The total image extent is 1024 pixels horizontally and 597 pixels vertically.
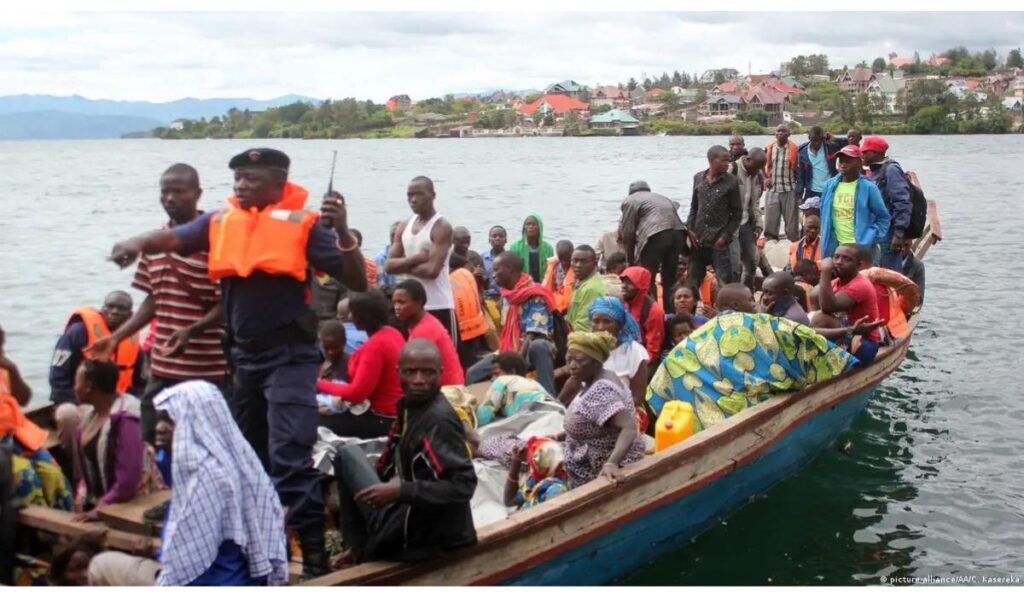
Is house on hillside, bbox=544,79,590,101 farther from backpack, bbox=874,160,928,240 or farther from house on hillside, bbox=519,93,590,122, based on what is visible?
backpack, bbox=874,160,928,240

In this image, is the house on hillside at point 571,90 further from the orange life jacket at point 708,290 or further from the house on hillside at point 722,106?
the orange life jacket at point 708,290

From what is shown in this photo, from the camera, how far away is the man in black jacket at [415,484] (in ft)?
13.2

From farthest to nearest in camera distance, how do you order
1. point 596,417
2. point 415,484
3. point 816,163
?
point 816,163, point 596,417, point 415,484

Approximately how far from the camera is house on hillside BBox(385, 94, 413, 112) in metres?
72.2

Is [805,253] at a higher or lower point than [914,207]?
lower

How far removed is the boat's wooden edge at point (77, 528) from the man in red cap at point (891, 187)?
22.6 ft

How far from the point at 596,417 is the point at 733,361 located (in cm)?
183

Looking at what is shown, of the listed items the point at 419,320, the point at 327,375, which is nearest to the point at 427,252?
the point at 419,320

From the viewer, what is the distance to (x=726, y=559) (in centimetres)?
669

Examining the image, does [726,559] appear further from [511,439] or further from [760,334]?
[511,439]

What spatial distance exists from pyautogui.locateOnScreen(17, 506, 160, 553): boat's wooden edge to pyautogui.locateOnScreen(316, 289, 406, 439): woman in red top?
1.14m

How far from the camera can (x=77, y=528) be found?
457 centimetres

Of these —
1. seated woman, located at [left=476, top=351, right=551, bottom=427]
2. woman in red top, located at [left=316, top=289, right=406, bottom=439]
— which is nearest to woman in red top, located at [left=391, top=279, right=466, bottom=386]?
woman in red top, located at [left=316, top=289, right=406, bottom=439]

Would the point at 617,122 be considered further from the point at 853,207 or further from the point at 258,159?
the point at 258,159
